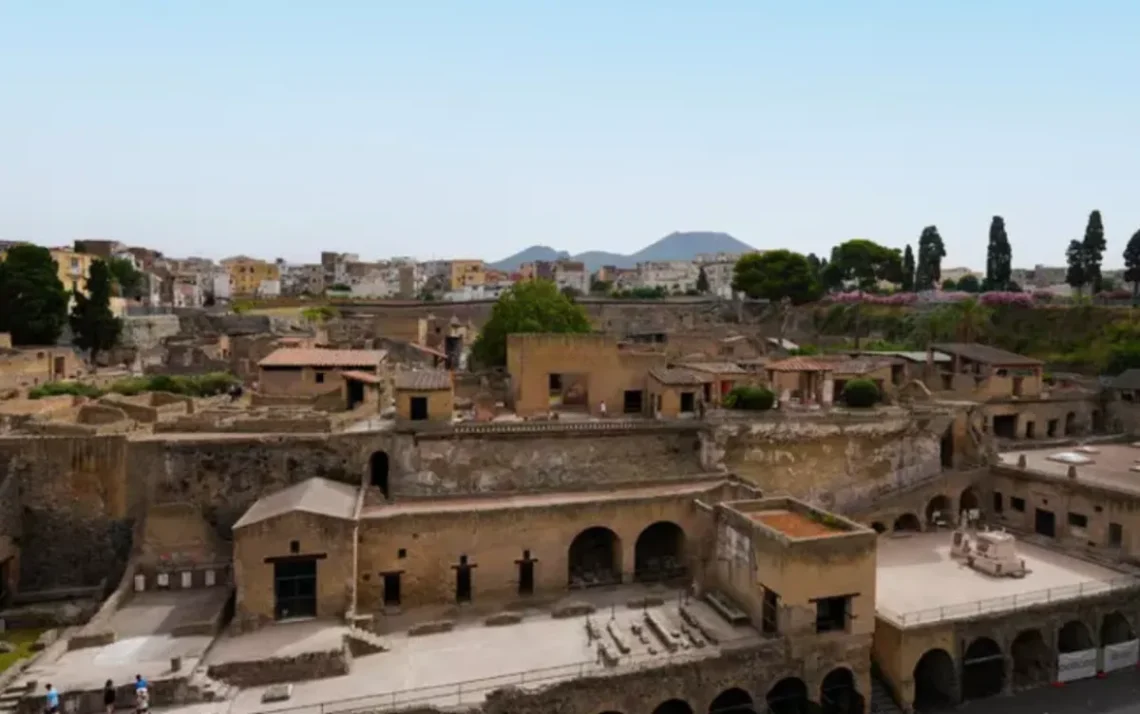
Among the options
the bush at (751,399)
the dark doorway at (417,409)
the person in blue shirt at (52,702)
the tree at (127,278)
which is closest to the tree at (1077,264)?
the bush at (751,399)

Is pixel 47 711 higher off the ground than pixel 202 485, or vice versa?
pixel 202 485

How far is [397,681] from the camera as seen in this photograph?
862 inches

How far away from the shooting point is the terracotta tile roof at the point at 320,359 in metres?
39.1

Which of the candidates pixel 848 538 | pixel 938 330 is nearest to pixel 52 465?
pixel 848 538

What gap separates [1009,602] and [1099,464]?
1346 centimetres

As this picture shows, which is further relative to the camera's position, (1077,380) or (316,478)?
(1077,380)

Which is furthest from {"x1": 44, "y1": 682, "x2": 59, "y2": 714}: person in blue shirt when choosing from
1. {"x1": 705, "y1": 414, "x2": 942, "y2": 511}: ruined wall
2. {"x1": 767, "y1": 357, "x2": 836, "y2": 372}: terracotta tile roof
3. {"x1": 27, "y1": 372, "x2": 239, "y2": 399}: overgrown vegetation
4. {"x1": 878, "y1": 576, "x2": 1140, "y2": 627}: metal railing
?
{"x1": 767, "y1": 357, "x2": 836, "y2": 372}: terracotta tile roof

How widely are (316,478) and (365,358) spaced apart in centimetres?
1136

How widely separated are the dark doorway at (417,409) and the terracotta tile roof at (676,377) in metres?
11.2

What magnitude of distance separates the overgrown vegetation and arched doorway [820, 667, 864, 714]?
32.8 m

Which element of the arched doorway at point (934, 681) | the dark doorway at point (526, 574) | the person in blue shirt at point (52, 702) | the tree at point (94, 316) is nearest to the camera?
the person in blue shirt at point (52, 702)

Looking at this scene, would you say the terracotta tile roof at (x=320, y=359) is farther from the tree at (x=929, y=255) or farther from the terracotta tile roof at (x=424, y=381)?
the tree at (x=929, y=255)

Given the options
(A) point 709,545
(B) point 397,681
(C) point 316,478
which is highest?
(C) point 316,478

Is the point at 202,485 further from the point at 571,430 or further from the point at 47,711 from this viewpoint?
the point at 571,430
